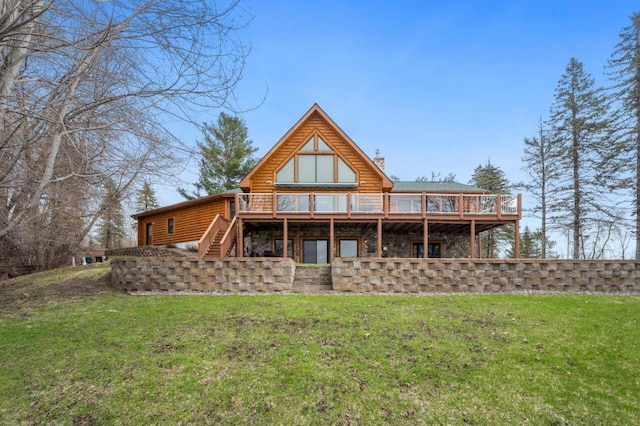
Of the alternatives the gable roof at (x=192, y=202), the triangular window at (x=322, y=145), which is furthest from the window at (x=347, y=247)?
the gable roof at (x=192, y=202)

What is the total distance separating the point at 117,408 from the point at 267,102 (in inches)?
166

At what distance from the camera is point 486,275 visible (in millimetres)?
10234

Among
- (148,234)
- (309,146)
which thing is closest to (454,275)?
(309,146)

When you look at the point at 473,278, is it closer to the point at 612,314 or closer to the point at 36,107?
the point at 612,314

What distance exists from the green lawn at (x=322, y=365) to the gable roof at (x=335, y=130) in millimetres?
8954

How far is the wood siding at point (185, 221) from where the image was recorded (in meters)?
17.8

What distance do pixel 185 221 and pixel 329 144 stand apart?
→ 997 cm

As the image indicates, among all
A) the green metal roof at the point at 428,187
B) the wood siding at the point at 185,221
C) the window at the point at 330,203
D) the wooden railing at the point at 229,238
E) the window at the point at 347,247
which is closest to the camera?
the wooden railing at the point at 229,238

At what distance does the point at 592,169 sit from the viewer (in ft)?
68.0

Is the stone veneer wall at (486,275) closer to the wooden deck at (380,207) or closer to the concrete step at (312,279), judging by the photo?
the concrete step at (312,279)

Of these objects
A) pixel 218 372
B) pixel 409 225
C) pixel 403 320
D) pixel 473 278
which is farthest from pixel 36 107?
pixel 409 225

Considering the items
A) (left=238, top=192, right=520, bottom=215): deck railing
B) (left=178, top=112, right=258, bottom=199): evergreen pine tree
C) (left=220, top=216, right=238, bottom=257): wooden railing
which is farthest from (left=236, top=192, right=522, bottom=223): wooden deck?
(left=178, top=112, right=258, bottom=199): evergreen pine tree

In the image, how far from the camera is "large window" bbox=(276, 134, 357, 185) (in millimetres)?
15945

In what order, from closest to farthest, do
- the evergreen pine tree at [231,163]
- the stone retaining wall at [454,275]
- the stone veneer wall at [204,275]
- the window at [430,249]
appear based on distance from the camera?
the stone veneer wall at [204,275]
the stone retaining wall at [454,275]
the window at [430,249]
the evergreen pine tree at [231,163]
